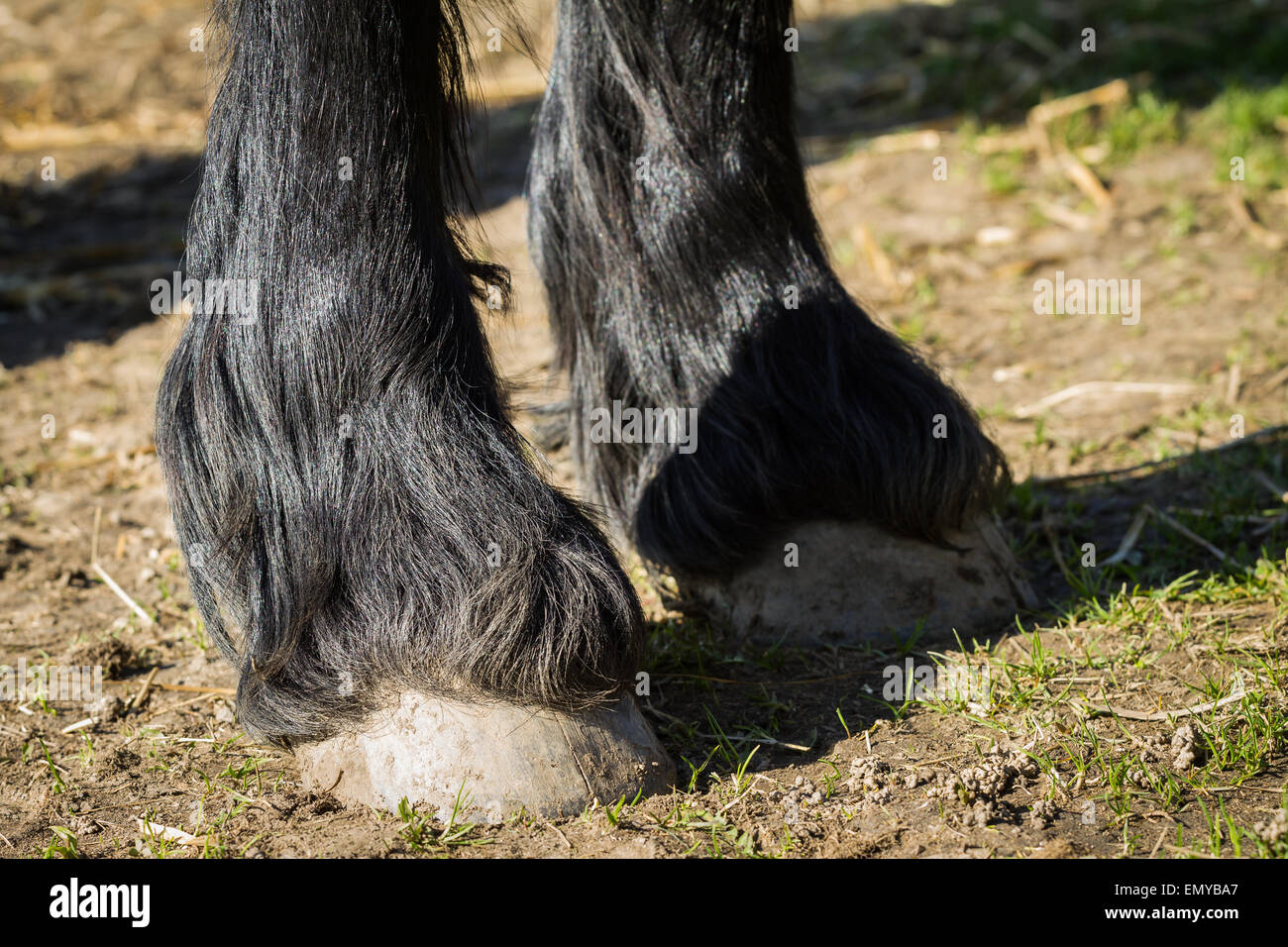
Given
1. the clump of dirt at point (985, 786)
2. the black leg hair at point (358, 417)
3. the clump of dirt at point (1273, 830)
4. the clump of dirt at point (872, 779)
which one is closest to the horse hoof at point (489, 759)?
the black leg hair at point (358, 417)

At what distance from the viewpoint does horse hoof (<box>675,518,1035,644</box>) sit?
208cm

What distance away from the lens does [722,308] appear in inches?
80.0

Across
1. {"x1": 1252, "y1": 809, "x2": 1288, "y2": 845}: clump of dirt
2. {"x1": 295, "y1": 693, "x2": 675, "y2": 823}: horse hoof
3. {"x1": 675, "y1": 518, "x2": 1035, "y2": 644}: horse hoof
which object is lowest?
{"x1": 1252, "y1": 809, "x2": 1288, "y2": 845}: clump of dirt

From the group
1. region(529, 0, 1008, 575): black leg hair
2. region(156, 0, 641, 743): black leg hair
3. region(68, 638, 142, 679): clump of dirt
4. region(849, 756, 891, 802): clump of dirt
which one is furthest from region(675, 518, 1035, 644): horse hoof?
region(68, 638, 142, 679): clump of dirt

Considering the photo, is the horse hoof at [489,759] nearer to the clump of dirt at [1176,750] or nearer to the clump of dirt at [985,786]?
the clump of dirt at [985,786]

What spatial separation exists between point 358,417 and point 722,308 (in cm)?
71

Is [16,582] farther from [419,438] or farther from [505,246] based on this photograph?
[505,246]

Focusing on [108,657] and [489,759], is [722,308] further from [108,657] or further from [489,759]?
[108,657]

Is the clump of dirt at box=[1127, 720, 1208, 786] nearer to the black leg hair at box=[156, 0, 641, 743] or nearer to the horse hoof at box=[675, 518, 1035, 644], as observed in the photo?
the horse hoof at box=[675, 518, 1035, 644]

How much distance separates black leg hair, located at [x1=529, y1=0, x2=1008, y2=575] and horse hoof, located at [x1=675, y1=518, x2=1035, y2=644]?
0.04 m

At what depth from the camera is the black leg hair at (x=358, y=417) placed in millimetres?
1564

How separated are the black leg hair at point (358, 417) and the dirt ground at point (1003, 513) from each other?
0.23 metres

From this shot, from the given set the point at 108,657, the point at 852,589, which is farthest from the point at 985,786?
the point at 108,657

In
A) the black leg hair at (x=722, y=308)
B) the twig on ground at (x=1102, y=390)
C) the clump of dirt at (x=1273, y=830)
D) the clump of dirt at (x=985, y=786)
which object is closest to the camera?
the clump of dirt at (x=1273, y=830)
